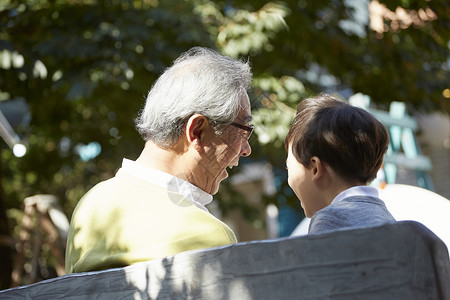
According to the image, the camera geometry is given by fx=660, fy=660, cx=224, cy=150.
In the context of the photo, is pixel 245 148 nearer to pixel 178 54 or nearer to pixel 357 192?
pixel 357 192

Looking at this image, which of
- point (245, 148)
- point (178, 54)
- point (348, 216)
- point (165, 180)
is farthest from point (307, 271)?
point (178, 54)

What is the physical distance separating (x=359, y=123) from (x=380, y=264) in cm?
82

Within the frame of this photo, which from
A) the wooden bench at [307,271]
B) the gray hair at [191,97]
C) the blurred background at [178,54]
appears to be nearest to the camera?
the wooden bench at [307,271]

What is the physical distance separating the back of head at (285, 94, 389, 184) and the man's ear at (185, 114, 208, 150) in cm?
32

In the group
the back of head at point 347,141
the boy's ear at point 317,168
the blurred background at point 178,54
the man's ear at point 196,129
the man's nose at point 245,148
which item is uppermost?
the man's ear at point 196,129

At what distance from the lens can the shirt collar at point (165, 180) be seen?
188 centimetres

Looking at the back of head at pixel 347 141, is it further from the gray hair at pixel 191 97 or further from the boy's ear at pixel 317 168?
the gray hair at pixel 191 97

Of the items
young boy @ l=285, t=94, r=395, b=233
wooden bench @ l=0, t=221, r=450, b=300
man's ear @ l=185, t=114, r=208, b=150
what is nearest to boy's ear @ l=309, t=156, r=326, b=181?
young boy @ l=285, t=94, r=395, b=233

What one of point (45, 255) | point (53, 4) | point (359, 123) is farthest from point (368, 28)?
point (45, 255)

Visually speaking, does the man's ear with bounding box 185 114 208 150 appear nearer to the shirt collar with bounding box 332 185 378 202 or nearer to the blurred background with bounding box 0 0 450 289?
the shirt collar with bounding box 332 185 378 202

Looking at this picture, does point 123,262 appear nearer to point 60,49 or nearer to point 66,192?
point 60,49

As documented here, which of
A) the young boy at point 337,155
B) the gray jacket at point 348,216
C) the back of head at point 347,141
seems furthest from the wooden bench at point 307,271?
the back of head at point 347,141

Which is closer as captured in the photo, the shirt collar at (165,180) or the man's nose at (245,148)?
the shirt collar at (165,180)

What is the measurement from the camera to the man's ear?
196 cm
